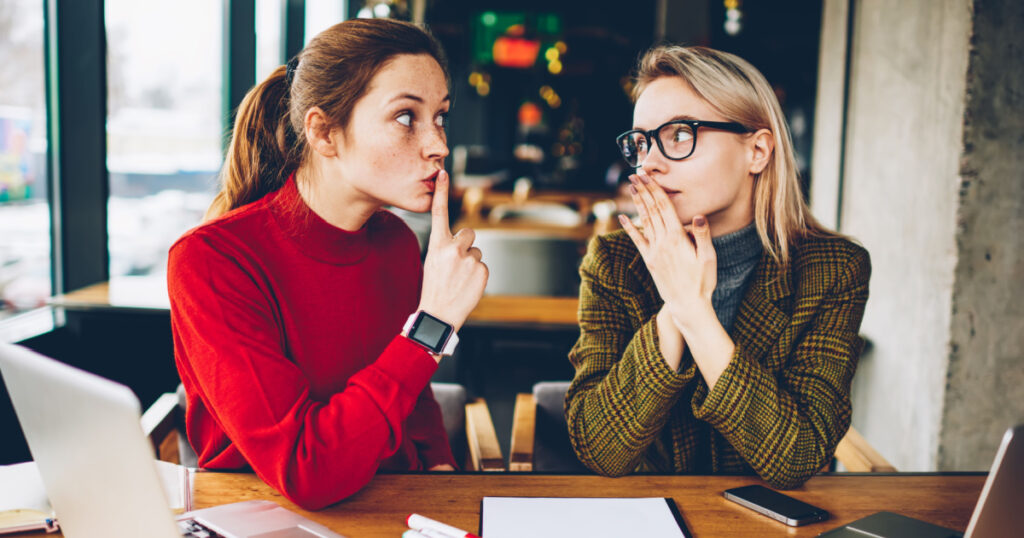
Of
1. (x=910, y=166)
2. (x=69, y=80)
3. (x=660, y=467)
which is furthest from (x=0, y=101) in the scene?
(x=910, y=166)

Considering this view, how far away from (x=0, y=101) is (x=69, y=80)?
412 millimetres

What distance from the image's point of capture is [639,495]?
4.07 ft

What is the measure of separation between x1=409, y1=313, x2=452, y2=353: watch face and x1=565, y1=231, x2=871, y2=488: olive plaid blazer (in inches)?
14.2

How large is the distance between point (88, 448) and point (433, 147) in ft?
2.44

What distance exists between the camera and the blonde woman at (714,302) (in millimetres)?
1340

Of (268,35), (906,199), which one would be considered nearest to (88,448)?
(906,199)

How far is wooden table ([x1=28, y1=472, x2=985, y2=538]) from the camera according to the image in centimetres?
113

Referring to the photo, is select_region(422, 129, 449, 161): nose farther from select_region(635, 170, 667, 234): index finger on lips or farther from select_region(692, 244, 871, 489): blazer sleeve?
select_region(692, 244, 871, 489): blazer sleeve

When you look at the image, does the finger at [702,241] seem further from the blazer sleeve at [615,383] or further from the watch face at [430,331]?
the watch face at [430,331]

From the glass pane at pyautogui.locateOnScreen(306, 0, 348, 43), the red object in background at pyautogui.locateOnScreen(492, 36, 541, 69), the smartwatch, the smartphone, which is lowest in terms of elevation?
the smartphone

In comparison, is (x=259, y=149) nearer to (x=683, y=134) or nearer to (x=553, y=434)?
(x=683, y=134)

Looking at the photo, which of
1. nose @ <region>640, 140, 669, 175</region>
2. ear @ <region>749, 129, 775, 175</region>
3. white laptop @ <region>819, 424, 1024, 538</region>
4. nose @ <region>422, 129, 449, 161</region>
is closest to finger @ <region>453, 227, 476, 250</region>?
nose @ <region>422, 129, 449, 161</region>

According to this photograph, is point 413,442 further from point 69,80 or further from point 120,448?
point 69,80

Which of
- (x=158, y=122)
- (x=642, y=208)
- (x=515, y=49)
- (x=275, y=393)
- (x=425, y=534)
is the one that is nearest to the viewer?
(x=425, y=534)
